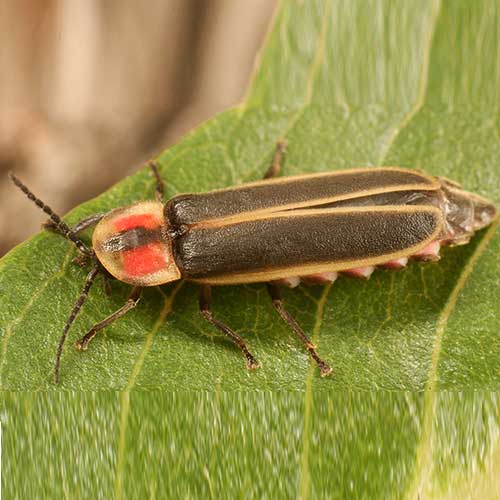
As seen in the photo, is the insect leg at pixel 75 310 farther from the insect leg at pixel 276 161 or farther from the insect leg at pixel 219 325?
the insect leg at pixel 276 161

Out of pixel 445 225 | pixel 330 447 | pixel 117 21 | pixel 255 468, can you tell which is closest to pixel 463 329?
pixel 445 225

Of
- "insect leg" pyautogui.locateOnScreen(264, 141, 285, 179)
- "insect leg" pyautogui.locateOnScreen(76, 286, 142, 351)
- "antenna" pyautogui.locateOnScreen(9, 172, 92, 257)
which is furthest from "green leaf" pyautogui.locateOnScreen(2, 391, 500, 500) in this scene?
"insect leg" pyautogui.locateOnScreen(264, 141, 285, 179)

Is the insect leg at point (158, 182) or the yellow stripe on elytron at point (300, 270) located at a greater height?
the insect leg at point (158, 182)

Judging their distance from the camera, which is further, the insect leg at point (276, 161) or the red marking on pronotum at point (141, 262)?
the insect leg at point (276, 161)

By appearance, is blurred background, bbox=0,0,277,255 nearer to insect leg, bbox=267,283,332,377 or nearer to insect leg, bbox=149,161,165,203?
insect leg, bbox=149,161,165,203

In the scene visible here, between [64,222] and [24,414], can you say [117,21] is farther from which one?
[24,414]

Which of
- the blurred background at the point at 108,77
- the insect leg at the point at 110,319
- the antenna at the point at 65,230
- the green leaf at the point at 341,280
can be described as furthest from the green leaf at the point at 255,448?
the blurred background at the point at 108,77

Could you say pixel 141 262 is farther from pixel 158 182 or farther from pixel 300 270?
pixel 300 270
